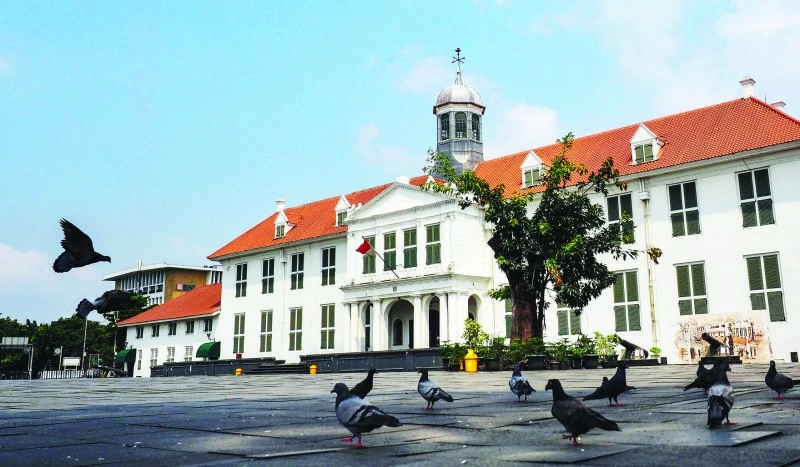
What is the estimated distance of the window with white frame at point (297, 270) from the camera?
151 feet

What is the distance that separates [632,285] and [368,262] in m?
14.8

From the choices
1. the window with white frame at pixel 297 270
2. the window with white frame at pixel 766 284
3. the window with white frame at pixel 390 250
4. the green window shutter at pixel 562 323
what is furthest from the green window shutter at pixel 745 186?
the window with white frame at pixel 297 270

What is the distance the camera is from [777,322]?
28328 mm

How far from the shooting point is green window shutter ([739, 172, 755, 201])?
30.0 metres

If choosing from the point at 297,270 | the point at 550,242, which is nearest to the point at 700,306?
the point at 550,242

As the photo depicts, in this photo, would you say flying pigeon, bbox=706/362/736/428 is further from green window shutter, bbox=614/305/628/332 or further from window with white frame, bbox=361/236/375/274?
window with white frame, bbox=361/236/375/274

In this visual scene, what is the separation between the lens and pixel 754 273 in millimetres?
29500

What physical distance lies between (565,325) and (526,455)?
99.4 feet

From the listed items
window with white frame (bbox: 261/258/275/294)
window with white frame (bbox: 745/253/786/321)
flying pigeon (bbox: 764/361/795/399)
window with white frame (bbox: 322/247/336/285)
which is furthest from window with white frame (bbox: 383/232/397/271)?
flying pigeon (bbox: 764/361/795/399)

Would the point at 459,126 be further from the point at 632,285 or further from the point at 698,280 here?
the point at 698,280

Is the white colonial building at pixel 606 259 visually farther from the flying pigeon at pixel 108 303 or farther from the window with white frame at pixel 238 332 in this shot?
the flying pigeon at pixel 108 303

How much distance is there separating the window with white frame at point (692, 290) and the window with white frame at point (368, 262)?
648 inches

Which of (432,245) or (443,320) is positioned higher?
(432,245)

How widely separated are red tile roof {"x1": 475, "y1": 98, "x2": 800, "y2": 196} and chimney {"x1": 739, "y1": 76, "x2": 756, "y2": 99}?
452 mm
